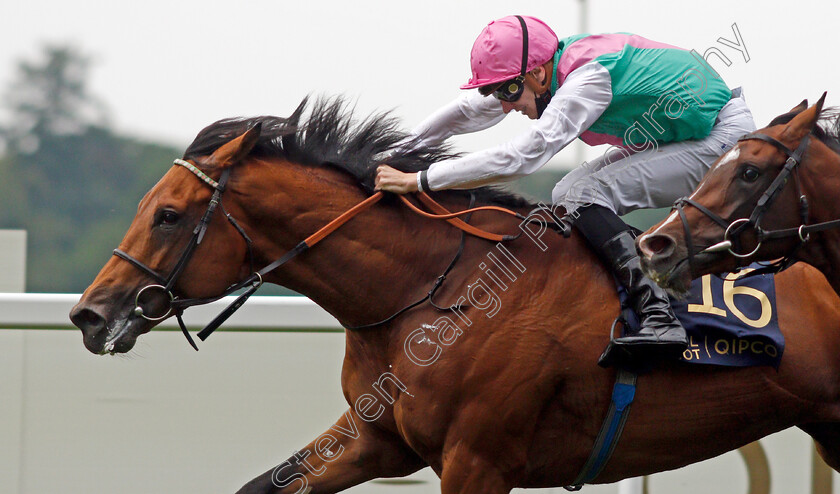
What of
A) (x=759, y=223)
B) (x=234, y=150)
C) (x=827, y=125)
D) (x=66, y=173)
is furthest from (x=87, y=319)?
(x=66, y=173)

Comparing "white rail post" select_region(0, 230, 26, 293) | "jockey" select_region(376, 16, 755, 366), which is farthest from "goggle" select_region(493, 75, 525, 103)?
"white rail post" select_region(0, 230, 26, 293)

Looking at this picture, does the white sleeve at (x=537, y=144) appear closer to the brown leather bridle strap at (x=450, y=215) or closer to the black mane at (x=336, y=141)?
the brown leather bridle strap at (x=450, y=215)

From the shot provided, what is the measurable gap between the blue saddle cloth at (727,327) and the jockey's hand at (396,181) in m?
0.71

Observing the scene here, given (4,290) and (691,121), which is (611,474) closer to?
(691,121)

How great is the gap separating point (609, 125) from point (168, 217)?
4.67 feet

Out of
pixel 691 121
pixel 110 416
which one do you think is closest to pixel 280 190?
pixel 691 121

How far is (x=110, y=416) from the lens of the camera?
3871mm

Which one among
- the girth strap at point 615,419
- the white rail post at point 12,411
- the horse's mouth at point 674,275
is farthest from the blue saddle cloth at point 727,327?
the white rail post at point 12,411

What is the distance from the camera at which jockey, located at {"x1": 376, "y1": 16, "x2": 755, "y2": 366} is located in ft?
8.82

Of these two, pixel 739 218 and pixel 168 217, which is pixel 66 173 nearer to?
pixel 168 217

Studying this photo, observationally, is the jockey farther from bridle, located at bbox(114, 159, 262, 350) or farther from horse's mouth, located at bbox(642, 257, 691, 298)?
bridle, located at bbox(114, 159, 262, 350)

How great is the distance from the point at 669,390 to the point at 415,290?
820 millimetres

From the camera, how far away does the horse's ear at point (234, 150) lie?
8.65 ft

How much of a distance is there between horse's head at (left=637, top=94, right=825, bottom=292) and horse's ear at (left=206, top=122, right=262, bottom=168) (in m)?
1.15
